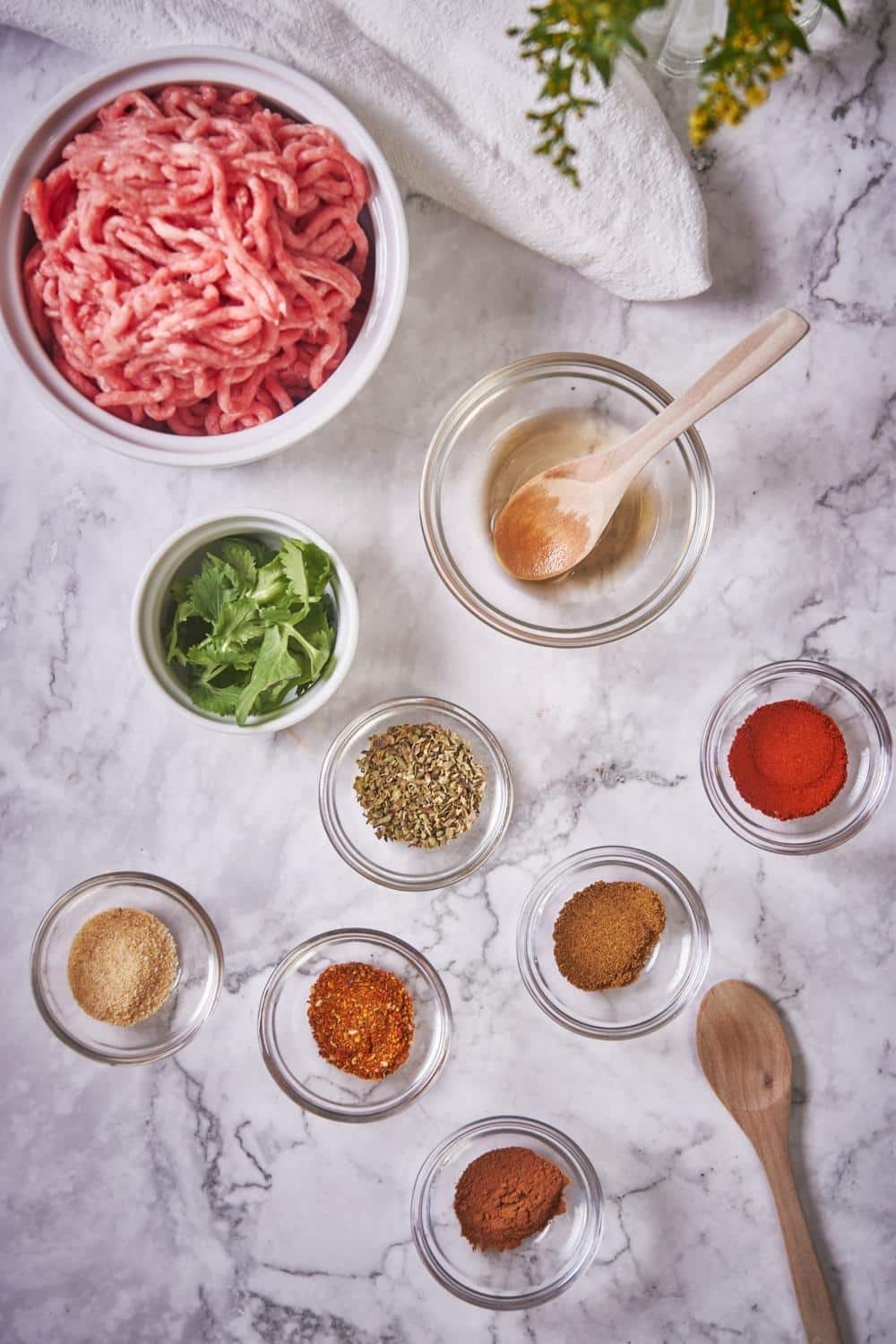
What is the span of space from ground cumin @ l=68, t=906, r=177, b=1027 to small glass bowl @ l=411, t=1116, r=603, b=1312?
536mm

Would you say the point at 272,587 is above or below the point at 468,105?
below

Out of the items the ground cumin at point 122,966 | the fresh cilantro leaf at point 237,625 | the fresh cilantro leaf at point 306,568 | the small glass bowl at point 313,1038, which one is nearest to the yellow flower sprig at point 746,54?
the fresh cilantro leaf at point 306,568

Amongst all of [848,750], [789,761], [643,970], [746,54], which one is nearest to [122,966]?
[643,970]

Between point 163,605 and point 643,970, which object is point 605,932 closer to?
point 643,970

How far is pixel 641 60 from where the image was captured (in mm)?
1550

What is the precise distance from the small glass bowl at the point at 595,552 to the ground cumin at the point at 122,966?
2.46ft

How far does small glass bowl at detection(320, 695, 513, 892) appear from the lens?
162 cm

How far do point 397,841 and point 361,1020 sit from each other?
29 centimetres

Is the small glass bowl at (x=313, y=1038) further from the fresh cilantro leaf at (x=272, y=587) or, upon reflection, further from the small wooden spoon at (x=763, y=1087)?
the fresh cilantro leaf at (x=272, y=587)

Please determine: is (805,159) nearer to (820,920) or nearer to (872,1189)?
(820,920)

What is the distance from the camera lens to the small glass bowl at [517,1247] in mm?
1639

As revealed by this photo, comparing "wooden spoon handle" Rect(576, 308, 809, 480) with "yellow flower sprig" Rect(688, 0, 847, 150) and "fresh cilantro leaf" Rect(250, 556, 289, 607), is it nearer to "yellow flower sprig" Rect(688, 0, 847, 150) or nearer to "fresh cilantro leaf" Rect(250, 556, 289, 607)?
"yellow flower sprig" Rect(688, 0, 847, 150)

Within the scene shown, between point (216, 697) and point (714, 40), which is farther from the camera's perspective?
point (216, 697)

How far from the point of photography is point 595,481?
4.86ft
